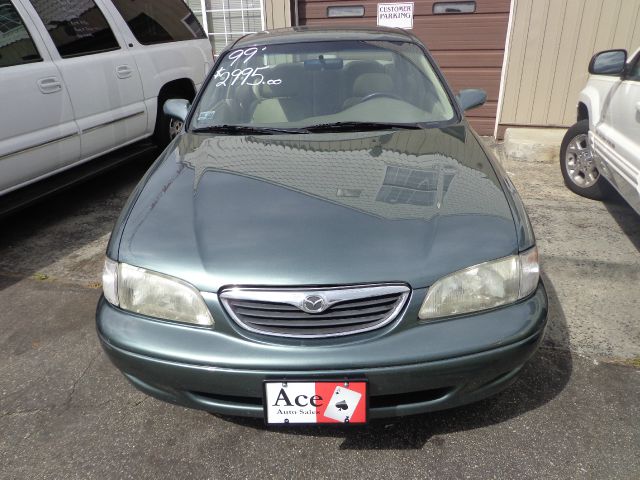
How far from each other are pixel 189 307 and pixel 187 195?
562 mm

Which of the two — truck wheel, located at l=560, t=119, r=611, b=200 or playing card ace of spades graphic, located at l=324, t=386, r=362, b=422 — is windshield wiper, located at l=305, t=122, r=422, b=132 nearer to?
playing card ace of spades graphic, located at l=324, t=386, r=362, b=422

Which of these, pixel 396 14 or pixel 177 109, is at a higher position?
pixel 396 14

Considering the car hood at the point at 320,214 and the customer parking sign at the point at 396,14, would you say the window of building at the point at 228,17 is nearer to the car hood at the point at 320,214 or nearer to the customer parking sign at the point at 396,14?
the customer parking sign at the point at 396,14

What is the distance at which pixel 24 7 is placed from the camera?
3695mm

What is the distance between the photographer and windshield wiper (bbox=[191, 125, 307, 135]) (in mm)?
2674

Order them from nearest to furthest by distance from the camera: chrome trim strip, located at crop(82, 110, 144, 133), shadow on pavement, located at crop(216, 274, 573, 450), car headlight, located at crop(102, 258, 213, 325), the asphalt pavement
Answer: car headlight, located at crop(102, 258, 213, 325)
the asphalt pavement
shadow on pavement, located at crop(216, 274, 573, 450)
chrome trim strip, located at crop(82, 110, 144, 133)

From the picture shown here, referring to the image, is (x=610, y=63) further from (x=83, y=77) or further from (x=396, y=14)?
(x=83, y=77)

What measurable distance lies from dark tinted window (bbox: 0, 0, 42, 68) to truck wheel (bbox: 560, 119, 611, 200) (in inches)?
175

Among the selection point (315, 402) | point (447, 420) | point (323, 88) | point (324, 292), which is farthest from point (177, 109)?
point (447, 420)

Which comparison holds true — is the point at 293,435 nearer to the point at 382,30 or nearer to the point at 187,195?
the point at 187,195

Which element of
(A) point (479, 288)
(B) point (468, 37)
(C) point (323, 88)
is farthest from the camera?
(B) point (468, 37)

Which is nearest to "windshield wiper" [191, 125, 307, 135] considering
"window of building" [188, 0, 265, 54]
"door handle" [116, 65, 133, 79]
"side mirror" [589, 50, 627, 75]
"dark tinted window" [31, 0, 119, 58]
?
"dark tinted window" [31, 0, 119, 58]

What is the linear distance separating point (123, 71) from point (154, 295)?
3.42 meters

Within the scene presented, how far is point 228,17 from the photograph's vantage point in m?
7.43
